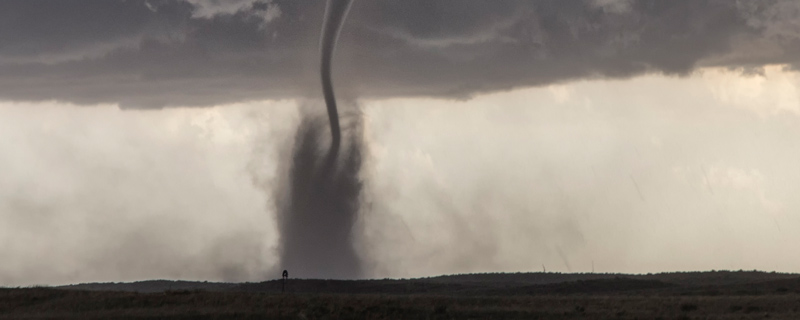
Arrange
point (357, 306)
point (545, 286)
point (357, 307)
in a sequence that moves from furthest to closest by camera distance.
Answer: point (545, 286) → point (357, 306) → point (357, 307)

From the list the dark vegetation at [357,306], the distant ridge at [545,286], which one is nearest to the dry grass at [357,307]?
the dark vegetation at [357,306]

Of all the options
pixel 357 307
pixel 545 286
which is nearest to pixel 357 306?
pixel 357 307

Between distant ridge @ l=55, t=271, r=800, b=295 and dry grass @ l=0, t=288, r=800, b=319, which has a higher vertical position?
distant ridge @ l=55, t=271, r=800, b=295

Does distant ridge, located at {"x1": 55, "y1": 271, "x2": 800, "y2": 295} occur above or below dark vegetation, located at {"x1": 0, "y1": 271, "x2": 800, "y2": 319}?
above

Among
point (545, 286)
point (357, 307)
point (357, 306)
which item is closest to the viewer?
point (357, 307)

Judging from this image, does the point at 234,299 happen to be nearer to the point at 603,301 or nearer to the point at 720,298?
the point at 603,301

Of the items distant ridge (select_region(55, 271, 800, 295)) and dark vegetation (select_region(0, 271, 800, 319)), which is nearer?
dark vegetation (select_region(0, 271, 800, 319))

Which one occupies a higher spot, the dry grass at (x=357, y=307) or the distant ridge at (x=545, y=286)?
the distant ridge at (x=545, y=286)

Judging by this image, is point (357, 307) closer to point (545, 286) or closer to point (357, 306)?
point (357, 306)

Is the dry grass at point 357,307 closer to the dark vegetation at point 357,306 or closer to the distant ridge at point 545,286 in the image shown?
the dark vegetation at point 357,306

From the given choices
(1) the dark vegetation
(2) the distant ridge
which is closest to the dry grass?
(1) the dark vegetation

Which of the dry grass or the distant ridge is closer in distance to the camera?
the dry grass

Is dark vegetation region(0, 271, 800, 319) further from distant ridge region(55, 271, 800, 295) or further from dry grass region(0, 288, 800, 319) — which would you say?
distant ridge region(55, 271, 800, 295)

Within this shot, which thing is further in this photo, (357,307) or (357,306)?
(357,306)
